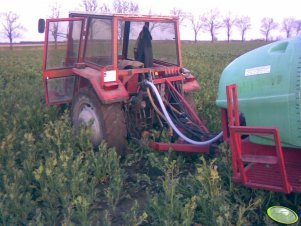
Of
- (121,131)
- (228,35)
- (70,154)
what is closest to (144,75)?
(121,131)

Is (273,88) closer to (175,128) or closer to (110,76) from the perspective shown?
(175,128)

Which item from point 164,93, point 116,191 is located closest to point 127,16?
point 164,93

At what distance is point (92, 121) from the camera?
5.02 metres

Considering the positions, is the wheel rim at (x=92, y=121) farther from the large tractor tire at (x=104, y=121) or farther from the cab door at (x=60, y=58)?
the cab door at (x=60, y=58)

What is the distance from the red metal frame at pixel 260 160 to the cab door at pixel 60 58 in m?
3.20

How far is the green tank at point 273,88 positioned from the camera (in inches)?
126

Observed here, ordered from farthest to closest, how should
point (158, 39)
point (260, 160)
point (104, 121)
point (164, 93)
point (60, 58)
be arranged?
point (60, 58) < point (158, 39) < point (164, 93) < point (104, 121) < point (260, 160)

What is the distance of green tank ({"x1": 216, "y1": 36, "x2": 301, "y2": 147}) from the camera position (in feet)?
10.5

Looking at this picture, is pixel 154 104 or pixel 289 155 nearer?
pixel 289 155

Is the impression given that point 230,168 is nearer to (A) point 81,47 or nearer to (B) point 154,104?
(B) point 154,104

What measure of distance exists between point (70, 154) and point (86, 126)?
699 mm

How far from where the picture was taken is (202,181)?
11.6ft

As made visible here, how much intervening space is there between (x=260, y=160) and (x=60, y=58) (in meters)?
3.97

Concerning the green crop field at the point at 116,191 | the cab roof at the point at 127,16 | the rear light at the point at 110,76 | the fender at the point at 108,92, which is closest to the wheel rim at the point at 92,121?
the green crop field at the point at 116,191
